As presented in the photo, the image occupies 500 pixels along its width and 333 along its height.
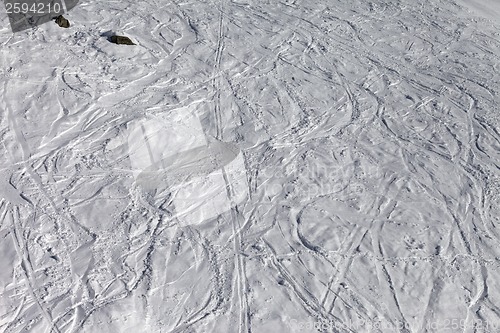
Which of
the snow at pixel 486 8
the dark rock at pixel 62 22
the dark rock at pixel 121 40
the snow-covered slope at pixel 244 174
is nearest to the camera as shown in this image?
the snow-covered slope at pixel 244 174

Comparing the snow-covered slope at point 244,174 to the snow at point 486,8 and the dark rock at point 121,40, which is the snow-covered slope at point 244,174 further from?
the snow at point 486,8

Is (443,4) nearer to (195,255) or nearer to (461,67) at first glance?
(461,67)

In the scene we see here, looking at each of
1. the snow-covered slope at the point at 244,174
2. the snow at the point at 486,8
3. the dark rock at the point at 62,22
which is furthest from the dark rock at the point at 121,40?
the snow at the point at 486,8

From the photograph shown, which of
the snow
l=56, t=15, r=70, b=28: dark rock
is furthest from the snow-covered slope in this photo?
the snow

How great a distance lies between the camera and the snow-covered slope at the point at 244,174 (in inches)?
212

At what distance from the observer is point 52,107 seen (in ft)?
24.0

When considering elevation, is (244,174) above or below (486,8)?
below

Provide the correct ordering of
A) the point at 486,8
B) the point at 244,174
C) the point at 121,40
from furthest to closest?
the point at 486,8 → the point at 121,40 → the point at 244,174

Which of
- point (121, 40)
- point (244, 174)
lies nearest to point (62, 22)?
point (121, 40)

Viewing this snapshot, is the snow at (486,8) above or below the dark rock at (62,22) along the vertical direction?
above

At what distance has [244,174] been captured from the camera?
22.1 ft

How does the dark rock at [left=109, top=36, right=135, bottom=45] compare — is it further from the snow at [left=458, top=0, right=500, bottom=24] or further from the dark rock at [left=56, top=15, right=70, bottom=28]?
the snow at [left=458, top=0, right=500, bottom=24]

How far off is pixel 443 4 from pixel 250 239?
731 cm

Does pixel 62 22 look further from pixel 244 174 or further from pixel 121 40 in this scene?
pixel 244 174
